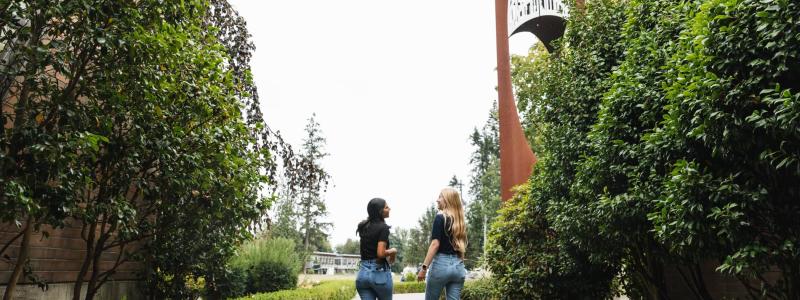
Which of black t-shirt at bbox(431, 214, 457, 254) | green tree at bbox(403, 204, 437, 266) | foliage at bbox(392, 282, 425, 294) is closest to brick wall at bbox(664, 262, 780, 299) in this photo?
black t-shirt at bbox(431, 214, 457, 254)

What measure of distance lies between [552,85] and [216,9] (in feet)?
16.6

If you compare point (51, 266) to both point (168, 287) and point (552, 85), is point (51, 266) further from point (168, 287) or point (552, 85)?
point (552, 85)

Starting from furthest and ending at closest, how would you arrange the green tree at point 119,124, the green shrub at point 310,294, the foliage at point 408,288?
the foliage at point 408,288 → the green shrub at point 310,294 → the green tree at point 119,124

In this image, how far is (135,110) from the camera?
5055 mm

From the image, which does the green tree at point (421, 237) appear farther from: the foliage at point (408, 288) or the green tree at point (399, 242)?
the foliage at point (408, 288)

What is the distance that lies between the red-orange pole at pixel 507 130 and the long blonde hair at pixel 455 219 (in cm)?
860

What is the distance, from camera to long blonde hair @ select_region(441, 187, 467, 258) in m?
5.15

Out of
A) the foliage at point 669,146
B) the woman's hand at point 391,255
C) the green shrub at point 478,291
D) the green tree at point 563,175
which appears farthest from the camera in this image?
the green shrub at point 478,291

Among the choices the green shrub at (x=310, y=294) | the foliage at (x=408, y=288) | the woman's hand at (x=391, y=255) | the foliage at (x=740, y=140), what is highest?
the foliage at (x=740, y=140)

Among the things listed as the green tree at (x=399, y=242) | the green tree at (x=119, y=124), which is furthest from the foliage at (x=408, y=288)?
the green tree at (x=399, y=242)

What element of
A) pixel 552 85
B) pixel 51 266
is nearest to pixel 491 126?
pixel 552 85

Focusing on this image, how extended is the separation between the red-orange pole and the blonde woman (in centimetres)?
872

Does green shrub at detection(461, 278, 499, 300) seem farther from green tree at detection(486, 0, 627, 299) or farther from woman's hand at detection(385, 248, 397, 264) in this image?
woman's hand at detection(385, 248, 397, 264)

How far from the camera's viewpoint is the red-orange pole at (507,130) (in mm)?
14430
